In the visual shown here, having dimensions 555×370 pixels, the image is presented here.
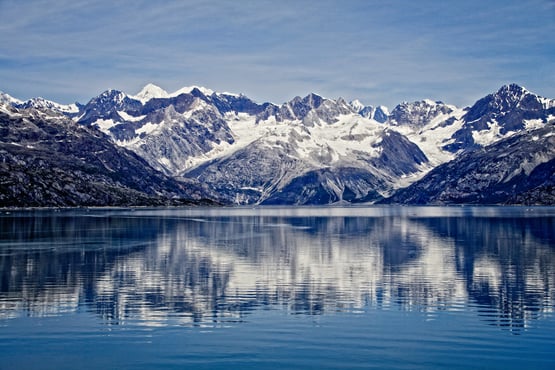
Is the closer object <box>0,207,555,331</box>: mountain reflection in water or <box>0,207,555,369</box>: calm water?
<box>0,207,555,369</box>: calm water

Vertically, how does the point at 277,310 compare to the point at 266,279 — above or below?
below

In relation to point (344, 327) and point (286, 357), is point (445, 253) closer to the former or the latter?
point (344, 327)

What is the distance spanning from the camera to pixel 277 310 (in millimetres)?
74562

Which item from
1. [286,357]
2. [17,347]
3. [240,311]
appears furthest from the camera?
[240,311]

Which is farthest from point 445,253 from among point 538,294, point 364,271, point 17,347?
point 17,347

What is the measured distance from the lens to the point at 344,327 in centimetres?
6494

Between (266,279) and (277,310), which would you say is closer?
(277,310)

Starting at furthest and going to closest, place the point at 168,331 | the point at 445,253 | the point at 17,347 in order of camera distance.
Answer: the point at 445,253 < the point at 168,331 < the point at 17,347

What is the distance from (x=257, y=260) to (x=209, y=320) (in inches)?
2407

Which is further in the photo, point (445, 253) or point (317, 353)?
point (445, 253)

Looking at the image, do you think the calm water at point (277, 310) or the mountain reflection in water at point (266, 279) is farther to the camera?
the mountain reflection in water at point (266, 279)

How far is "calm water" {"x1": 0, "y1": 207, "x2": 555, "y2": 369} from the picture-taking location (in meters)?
54.2

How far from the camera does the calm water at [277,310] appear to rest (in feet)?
178

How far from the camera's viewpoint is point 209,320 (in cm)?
6894
